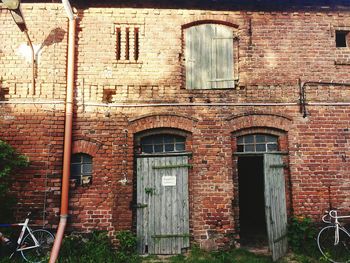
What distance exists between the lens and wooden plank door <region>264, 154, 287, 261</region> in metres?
7.22

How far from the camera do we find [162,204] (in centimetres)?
763

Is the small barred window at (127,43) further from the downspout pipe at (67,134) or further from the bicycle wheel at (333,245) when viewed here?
the bicycle wheel at (333,245)

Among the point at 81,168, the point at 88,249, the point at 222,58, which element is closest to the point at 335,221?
the point at 222,58

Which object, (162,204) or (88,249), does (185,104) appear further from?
(88,249)

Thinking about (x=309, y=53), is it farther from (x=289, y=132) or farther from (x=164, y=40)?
(x=164, y=40)

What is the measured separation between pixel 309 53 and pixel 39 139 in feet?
23.0

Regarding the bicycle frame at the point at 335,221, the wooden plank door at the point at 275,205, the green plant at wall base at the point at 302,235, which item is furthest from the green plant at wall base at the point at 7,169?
the bicycle frame at the point at 335,221

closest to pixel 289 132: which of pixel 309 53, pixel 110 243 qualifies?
pixel 309 53

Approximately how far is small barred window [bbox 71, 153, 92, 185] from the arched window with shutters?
310 centimetres

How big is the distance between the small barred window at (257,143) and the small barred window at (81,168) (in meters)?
3.70

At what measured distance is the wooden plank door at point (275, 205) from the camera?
23.7ft

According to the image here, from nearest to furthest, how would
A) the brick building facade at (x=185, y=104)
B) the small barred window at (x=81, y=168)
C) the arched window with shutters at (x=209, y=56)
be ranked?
the brick building facade at (x=185, y=104), the small barred window at (x=81, y=168), the arched window with shutters at (x=209, y=56)

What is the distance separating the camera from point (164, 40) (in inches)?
321

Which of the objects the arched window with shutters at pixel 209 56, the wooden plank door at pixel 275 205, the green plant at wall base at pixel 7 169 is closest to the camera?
the green plant at wall base at pixel 7 169
